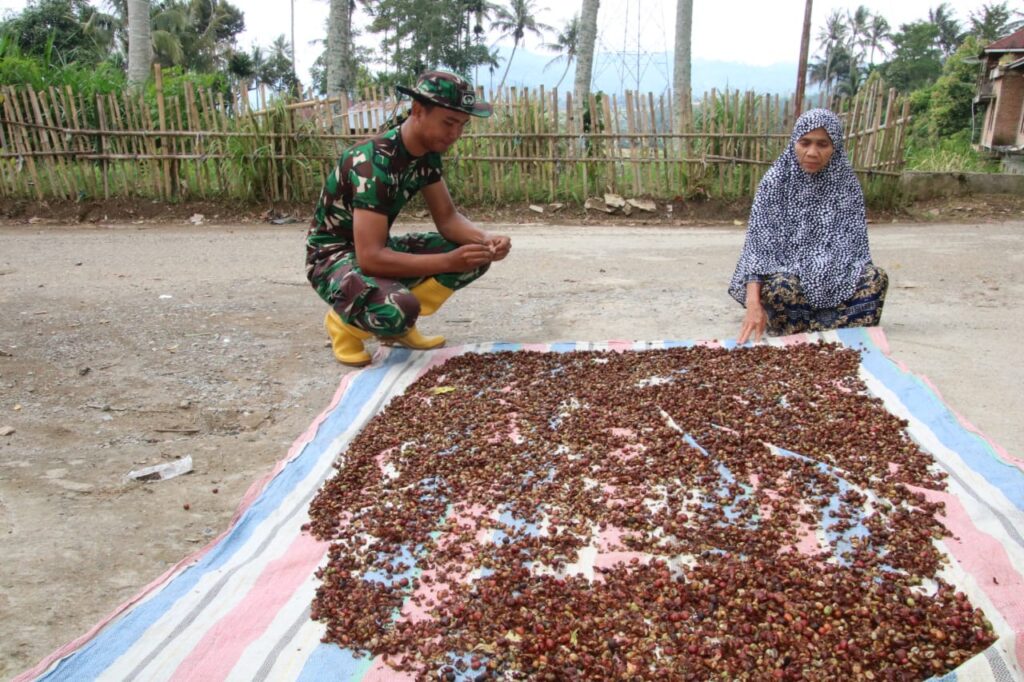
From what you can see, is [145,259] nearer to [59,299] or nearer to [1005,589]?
[59,299]

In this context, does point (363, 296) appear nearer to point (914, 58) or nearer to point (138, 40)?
point (138, 40)

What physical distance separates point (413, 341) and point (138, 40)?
31.0 feet

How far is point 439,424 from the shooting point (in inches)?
108

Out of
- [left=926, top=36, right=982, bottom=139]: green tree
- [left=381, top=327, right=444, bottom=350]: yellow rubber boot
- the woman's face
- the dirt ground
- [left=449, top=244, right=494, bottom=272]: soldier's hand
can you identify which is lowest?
the dirt ground

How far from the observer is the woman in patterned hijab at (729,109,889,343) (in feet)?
11.8

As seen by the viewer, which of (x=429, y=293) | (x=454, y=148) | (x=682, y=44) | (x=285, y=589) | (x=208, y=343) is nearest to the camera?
(x=285, y=589)

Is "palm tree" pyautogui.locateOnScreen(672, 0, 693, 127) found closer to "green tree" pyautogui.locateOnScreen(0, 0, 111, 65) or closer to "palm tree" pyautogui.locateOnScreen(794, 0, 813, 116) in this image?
"palm tree" pyautogui.locateOnScreen(794, 0, 813, 116)

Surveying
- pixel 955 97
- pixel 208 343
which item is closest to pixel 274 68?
pixel 955 97

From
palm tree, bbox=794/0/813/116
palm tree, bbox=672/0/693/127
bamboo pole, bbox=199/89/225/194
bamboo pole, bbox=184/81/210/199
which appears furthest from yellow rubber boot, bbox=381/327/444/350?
palm tree, bbox=672/0/693/127

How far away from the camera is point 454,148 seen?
8.50 metres

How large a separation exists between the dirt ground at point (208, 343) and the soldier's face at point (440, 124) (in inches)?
44.4

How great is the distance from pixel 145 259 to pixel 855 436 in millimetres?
5427

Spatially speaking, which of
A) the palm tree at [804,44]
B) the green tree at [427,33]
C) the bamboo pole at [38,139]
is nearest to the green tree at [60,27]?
the green tree at [427,33]


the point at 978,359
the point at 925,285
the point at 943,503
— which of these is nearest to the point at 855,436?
the point at 943,503
